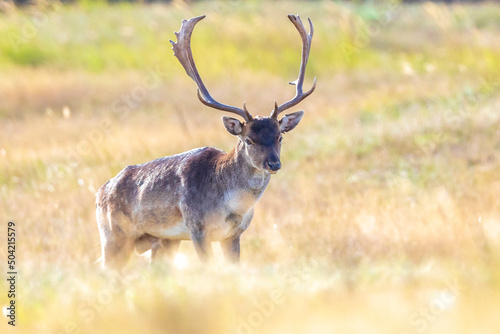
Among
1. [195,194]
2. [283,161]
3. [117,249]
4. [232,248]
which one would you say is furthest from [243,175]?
[283,161]

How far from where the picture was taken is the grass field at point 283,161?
535cm

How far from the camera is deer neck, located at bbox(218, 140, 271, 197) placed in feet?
24.2

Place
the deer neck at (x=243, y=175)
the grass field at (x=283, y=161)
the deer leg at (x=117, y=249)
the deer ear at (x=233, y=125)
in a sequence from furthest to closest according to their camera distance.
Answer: the deer leg at (x=117, y=249) < the deer ear at (x=233, y=125) < the deer neck at (x=243, y=175) < the grass field at (x=283, y=161)

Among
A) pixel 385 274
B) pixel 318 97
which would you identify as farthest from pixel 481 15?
pixel 385 274

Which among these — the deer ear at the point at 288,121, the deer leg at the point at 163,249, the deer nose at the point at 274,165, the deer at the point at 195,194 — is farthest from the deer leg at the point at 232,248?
the deer ear at the point at 288,121

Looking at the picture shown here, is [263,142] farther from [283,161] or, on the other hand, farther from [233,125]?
[283,161]

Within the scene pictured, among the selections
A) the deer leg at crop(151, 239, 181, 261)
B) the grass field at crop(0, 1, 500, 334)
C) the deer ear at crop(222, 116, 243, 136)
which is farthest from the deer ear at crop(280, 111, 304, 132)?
the deer leg at crop(151, 239, 181, 261)

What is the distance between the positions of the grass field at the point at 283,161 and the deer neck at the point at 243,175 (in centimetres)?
74

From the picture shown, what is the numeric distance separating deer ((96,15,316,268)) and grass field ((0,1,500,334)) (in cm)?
36

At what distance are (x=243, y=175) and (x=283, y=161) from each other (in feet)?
25.8

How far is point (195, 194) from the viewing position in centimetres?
746

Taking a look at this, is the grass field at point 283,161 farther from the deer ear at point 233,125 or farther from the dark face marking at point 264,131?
the deer ear at point 233,125

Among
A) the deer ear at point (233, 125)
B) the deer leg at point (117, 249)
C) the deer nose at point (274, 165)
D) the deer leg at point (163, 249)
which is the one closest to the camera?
the deer nose at point (274, 165)

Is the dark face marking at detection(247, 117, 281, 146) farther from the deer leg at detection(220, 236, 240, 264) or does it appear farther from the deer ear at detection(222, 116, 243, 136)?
the deer leg at detection(220, 236, 240, 264)
